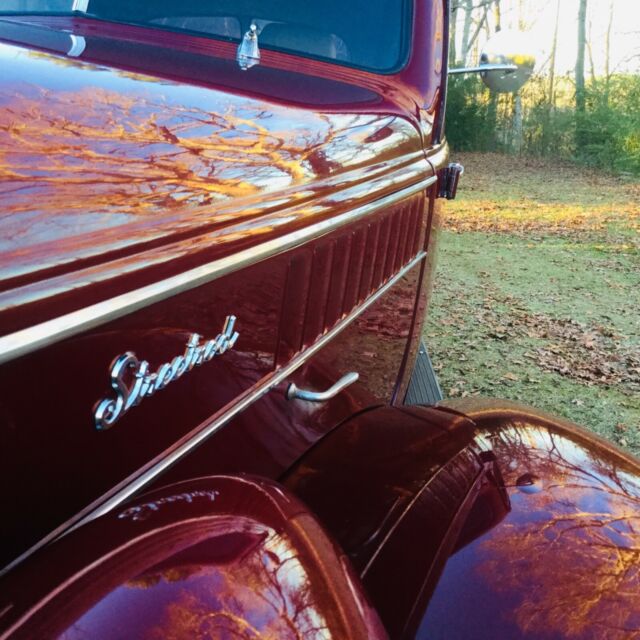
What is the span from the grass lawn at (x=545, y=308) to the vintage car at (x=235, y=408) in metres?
2.99

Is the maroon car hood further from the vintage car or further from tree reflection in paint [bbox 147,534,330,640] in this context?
tree reflection in paint [bbox 147,534,330,640]

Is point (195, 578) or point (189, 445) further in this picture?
point (189, 445)

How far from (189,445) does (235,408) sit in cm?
12

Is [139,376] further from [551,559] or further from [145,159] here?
[551,559]

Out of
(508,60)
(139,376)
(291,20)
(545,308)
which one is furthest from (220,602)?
(545,308)

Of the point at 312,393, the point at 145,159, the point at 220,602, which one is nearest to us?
the point at 220,602

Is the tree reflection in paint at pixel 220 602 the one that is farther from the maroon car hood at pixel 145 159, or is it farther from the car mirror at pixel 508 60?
the car mirror at pixel 508 60

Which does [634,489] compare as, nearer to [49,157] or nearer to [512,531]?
[512,531]

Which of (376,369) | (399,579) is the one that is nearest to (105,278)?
(399,579)

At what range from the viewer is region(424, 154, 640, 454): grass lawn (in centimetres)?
463

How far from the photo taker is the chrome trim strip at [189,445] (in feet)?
2.79

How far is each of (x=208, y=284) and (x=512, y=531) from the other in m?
0.66

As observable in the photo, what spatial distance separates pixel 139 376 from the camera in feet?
2.83

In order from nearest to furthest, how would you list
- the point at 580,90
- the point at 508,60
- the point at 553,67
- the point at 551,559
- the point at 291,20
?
the point at 551,559, the point at 291,20, the point at 508,60, the point at 580,90, the point at 553,67
